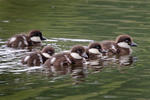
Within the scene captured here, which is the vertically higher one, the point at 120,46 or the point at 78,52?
the point at 78,52

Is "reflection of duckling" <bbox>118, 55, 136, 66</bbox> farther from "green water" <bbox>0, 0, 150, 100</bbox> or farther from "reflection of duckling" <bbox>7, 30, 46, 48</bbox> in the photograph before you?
"reflection of duckling" <bbox>7, 30, 46, 48</bbox>

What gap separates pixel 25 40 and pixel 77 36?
1309 mm

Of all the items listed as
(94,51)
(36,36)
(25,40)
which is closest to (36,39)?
(36,36)

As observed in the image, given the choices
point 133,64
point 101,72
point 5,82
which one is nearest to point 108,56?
point 133,64

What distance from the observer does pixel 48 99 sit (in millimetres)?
7699

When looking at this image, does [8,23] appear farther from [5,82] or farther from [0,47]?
[5,82]

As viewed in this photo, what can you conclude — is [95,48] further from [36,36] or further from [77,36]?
[36,36]

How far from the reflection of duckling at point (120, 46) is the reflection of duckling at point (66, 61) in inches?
49.9

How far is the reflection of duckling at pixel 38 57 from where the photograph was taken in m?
10.1

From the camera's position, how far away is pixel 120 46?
12.1m

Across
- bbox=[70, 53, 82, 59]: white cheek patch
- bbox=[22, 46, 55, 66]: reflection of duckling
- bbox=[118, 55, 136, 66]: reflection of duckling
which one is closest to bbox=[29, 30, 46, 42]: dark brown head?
bbox=[22, 46, 55, 66]: reflection of duckling

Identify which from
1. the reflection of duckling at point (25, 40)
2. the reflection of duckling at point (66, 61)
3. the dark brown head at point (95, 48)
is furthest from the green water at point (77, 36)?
the dark brown head at point (95, 48)

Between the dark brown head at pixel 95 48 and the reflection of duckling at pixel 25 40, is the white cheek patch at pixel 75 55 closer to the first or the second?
the dark brown head at pixel 95 48

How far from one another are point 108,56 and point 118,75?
7.12ft
